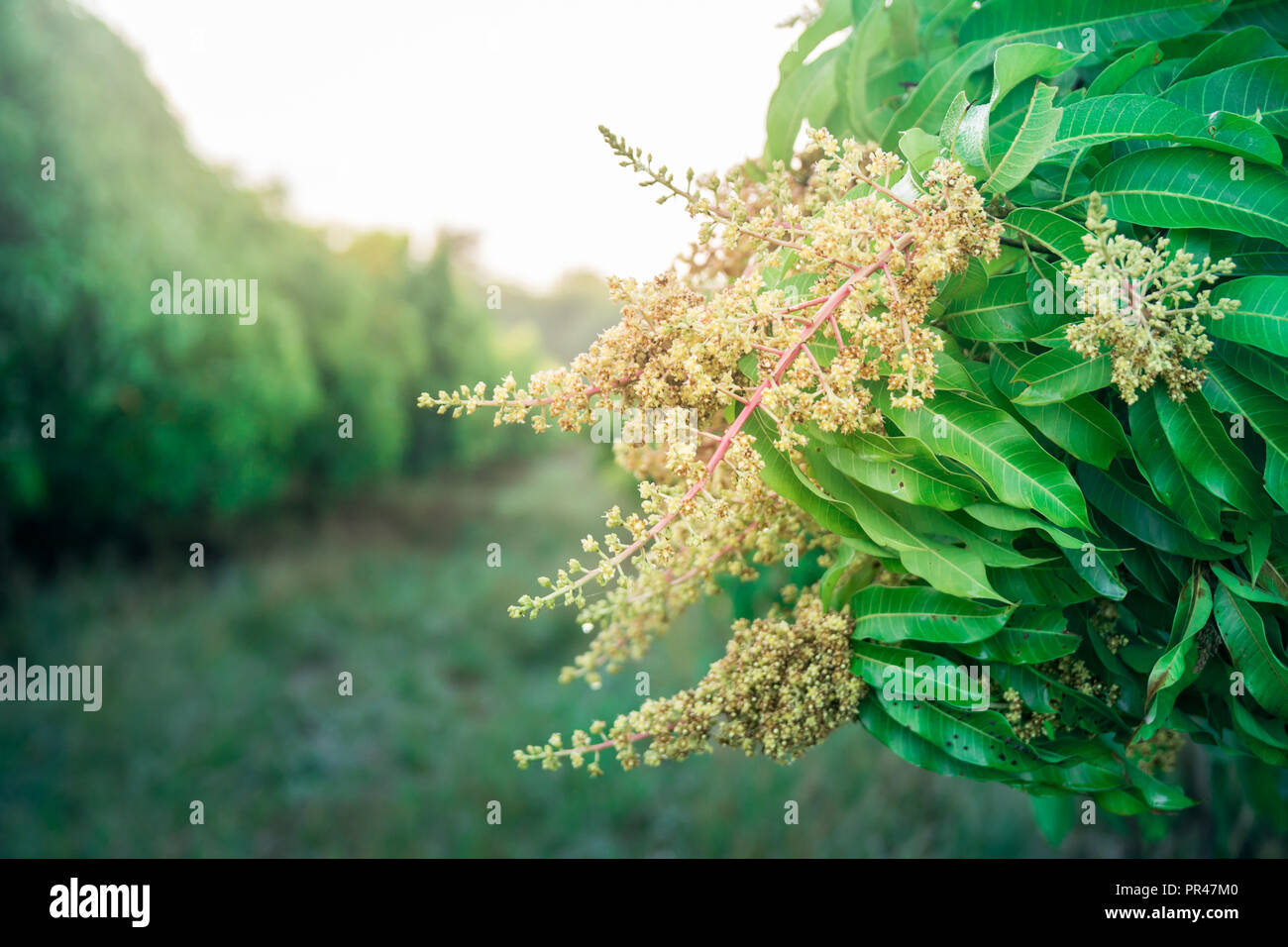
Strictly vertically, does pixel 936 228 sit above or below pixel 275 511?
below

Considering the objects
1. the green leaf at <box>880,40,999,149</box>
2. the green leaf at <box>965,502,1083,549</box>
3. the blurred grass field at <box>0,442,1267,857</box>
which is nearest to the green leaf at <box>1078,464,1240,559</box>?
the green leaf at <box>965,502,1083,549</box>

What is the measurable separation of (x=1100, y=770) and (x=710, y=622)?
6.25m

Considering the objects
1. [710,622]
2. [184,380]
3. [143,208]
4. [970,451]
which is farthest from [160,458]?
[970,451]

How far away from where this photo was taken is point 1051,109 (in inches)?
34.3

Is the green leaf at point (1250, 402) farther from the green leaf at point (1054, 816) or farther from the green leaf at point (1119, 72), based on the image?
the green leaf at point (1054, 816)

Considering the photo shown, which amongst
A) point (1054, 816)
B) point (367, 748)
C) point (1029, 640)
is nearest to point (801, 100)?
point (1029, 640)

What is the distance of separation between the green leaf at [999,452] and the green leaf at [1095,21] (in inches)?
22.6

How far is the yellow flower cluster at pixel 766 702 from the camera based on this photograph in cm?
107

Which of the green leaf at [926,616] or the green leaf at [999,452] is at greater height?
the green leaf at [999,452]

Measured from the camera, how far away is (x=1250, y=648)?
100cm

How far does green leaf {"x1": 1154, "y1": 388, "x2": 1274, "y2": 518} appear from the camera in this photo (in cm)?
93

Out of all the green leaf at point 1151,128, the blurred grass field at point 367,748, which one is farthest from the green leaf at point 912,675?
the blurred grass field at point 367,748

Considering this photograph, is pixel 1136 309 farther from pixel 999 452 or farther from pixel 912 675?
pixel 912 675

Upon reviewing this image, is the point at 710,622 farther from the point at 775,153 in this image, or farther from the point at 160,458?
the point at 775,153
